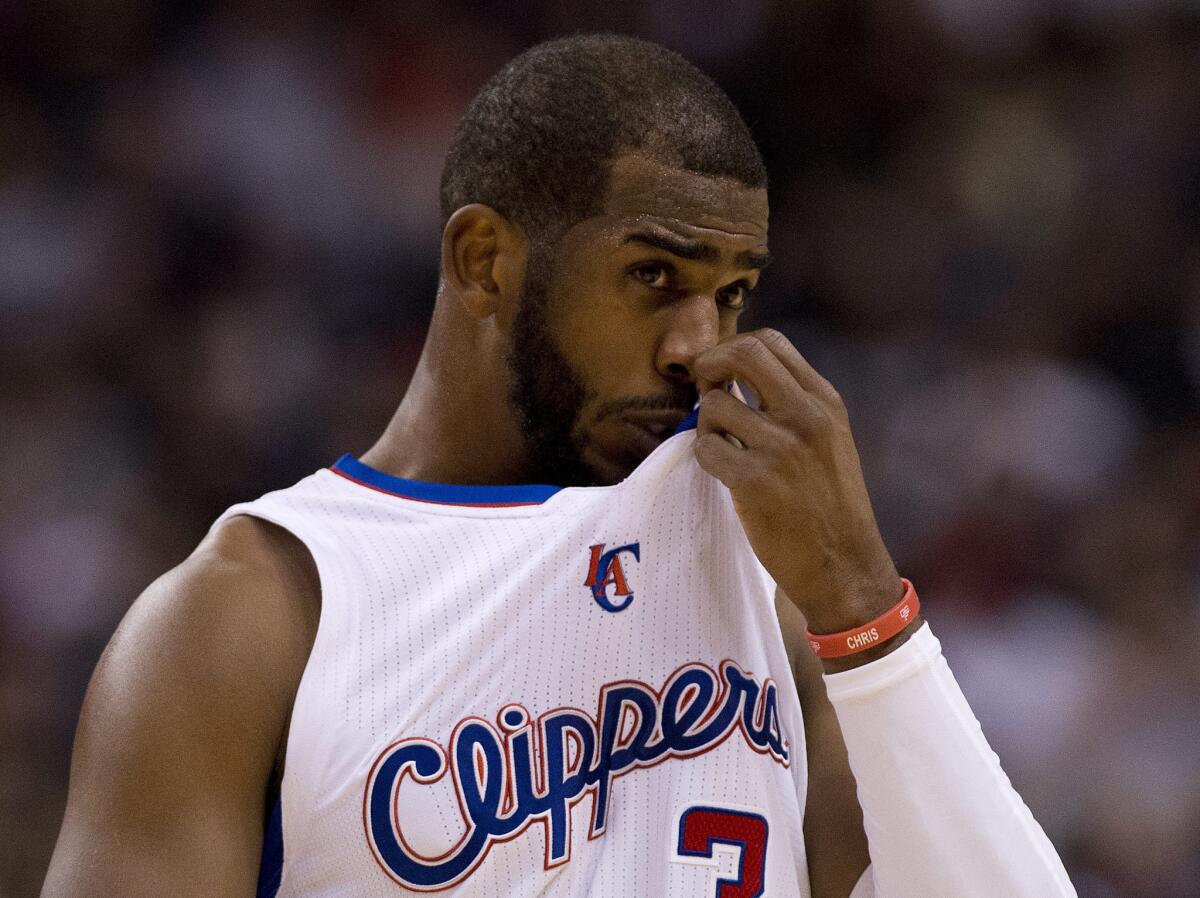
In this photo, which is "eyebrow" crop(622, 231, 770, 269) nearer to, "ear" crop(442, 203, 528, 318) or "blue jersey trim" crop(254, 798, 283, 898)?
"ear" crop(442, 203, 528, 318)

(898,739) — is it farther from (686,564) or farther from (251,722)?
(251,722)

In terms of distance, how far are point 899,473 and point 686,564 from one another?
10.9 ft

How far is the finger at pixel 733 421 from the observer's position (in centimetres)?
193

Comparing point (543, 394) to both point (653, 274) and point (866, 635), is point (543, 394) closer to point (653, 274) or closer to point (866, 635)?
point (653, 274)

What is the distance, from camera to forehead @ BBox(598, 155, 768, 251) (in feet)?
6.85

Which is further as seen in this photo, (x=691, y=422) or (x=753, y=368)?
(x=691, y=422)

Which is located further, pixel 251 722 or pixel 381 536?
pixel 381 536

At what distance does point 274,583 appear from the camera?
203 cm

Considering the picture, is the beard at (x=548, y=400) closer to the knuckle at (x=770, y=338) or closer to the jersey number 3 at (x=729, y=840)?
the knuckle at (x=770, y=338)

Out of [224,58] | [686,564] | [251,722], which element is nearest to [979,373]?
[224,58]

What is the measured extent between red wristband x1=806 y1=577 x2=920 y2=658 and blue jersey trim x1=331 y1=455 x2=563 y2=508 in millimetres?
490

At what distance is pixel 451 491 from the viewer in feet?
7.27

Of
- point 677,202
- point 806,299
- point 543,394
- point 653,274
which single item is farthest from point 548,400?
point 806,299

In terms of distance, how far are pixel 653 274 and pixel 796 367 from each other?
0.89ft
